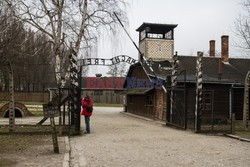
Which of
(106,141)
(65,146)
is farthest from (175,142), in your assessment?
(65,146)

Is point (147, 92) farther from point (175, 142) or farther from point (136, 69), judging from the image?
point (175, 142)

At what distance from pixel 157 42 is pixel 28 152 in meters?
22.8

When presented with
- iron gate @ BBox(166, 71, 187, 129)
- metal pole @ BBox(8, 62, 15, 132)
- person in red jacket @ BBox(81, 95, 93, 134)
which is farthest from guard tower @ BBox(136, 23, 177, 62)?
metal pole @ BBox(8, 62, 15, 132)

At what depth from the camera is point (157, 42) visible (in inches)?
1203

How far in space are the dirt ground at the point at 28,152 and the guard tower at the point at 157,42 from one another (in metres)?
19.2

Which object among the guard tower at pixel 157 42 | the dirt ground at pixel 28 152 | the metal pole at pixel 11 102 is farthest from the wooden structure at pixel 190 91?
the metal pole at pixel 11 102

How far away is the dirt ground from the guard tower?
19.2 m

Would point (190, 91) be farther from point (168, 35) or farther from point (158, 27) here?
point (168, 35)

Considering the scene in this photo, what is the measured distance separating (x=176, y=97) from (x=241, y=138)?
503 centimetres

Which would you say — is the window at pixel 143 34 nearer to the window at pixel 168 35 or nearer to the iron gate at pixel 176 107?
the window at pixel 168 35

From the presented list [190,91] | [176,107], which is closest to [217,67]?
[190,91]

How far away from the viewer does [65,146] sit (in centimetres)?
1037

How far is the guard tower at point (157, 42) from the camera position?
30250 mm

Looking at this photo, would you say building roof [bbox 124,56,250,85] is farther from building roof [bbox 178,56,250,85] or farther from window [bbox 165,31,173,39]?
window [bbox 165,31,173,39]
